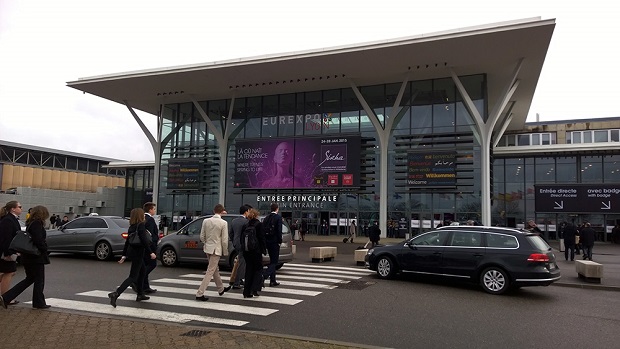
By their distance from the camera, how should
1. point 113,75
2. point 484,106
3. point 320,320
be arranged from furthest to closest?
point 113,75
point 484,106
point 320,320

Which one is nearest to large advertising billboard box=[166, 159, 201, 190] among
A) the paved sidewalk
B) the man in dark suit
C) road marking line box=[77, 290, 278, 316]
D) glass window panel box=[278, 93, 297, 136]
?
glass window panel box=[278, 93, 297, 136]

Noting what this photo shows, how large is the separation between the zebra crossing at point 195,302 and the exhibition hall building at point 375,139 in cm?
1772

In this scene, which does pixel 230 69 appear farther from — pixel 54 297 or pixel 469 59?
pixel 54 297

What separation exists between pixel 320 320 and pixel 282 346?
189 centimetres

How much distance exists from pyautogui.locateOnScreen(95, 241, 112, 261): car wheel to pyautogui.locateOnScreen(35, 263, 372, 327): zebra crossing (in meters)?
4.91

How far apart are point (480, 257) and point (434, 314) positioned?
3379 millimetres

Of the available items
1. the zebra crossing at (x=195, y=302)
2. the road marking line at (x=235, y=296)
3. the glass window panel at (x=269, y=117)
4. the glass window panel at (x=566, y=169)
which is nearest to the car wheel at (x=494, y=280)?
the zebra crossing at (x=195, y=302)

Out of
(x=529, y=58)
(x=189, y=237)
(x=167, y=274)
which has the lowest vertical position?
(x=167, y=274)

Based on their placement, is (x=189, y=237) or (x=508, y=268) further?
(x=189, y=237)

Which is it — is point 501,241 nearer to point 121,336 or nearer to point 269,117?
point 121,336

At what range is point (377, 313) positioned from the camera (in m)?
8.07

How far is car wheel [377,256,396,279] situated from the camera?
→ 12.5 m

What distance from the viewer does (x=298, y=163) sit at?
31.9m

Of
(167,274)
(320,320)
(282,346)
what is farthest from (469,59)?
(282,346)
